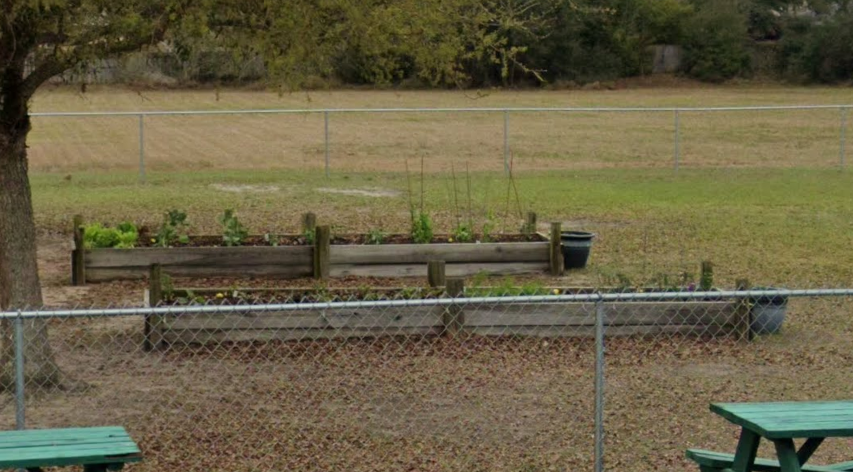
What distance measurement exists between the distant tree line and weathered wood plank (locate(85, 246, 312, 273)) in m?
1.98

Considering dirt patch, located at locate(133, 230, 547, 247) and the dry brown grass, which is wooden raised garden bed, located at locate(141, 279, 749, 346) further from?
the dry brown grass

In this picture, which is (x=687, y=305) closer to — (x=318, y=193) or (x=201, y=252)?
(x=201, y=252)

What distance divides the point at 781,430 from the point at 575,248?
8.53m

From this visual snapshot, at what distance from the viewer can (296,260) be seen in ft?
44.7

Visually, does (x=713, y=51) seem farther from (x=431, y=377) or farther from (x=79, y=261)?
(x=431, y=377)

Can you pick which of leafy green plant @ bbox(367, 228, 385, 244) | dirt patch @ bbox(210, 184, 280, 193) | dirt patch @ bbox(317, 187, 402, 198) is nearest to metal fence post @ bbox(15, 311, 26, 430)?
leafy green plant @ bbox(367, 228, 385, 244)

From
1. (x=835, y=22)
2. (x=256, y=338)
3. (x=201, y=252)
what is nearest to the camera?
(x=256, y=338)

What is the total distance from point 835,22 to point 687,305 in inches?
2515

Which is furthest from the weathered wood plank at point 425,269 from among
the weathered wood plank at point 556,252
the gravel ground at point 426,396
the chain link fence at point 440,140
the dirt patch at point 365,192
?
the chain link fence at point 440,140

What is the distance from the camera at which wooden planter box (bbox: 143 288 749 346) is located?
10.1m

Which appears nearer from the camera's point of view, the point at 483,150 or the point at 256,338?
the point at 256,338

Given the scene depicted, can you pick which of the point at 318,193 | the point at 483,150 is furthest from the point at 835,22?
the point at 318,193

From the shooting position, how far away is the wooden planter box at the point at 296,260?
1341 centimetres

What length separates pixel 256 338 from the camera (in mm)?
10164
